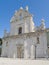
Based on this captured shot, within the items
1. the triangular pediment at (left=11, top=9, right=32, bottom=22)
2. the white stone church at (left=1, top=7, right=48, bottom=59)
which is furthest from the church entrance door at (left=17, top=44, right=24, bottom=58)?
the triangular pediment at (left=11, top=9, right=32, bottom=22)

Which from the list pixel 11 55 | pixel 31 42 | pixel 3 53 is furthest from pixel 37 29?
pixel 3 53

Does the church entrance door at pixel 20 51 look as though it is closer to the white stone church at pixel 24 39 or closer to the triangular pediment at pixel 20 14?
the white stone church at pixel 24 39

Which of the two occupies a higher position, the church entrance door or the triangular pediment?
the triangular pediment

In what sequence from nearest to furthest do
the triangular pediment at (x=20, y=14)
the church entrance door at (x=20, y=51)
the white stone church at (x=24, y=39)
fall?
the white stone church at (x=24, y=39)
the church entrance door at (x=20, y=51)
the triangular pediment at (x=20, y=14)

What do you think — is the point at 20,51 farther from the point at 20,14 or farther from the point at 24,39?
the point at 20,14

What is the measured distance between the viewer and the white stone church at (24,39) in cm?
2636

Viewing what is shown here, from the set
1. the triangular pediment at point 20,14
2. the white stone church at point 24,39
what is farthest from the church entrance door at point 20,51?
the triangular pediment at point 20,14

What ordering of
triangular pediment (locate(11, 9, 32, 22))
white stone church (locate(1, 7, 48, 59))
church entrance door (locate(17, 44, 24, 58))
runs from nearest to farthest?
1. white stone church (locate(1, 7, 48, 59))
2. church entrance door (locate(17, 44, 24, 58))
3. triangular pediment (locate(11, 9, 32, 22))

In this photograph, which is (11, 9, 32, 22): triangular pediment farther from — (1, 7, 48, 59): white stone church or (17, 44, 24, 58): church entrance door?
(17, 44, 24, 58): church entrance door

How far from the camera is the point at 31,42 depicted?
27.7 metres

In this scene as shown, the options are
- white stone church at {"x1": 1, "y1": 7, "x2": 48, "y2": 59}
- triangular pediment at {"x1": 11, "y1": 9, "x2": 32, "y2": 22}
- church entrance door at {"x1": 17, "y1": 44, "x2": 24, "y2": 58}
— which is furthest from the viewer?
triangular pediment at {"x1": 11, "y1": 9, "x2": 32, "y2": 22}

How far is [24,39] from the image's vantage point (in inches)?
1131

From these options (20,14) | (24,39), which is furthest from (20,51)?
(20,14)

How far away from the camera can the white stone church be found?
2636 cm
